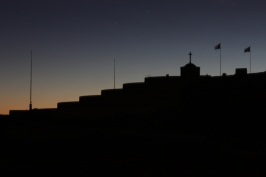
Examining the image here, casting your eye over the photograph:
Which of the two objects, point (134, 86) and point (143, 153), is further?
point (134, 86)

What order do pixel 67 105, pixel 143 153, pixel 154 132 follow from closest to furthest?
pixel 143 153 → pixel 154 132 → pixel 67 105

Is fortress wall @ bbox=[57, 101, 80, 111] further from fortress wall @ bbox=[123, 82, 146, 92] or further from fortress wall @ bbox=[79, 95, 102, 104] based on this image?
fortress wall @ bbox=[123, 82, 146, 92]

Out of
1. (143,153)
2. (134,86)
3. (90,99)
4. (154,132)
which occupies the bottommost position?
(143,153)

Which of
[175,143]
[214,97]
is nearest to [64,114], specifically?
[214,97]

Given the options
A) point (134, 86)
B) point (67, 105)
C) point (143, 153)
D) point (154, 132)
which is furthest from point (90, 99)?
point (143, 153)

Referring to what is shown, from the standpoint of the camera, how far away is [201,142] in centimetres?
1402

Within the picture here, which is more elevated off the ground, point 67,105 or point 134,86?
point 134,86

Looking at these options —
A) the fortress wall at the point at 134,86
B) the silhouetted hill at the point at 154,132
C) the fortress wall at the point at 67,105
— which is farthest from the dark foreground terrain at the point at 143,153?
the fortress wall at the point at 134,86

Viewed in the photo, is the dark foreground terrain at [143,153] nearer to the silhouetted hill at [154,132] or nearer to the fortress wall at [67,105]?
the silhouetted hill at [154,132]

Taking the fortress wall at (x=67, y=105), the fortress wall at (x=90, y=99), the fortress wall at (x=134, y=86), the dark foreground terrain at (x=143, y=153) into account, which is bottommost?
the dark foreground terrain at (x=143, y=153)

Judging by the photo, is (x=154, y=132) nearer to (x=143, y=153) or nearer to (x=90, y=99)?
(x=143, y=153)

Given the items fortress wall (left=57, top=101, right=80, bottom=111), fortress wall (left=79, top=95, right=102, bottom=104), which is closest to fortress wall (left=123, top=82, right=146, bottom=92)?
fortress wall (left=79, top=95, right=102, bottom=104)

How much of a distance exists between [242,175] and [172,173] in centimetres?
161

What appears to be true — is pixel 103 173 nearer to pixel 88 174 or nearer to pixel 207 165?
pixel 88 174
